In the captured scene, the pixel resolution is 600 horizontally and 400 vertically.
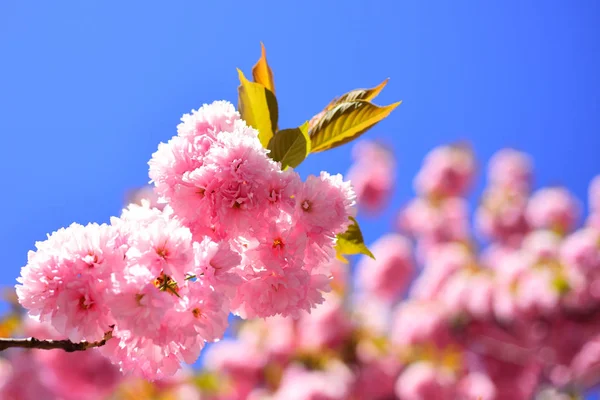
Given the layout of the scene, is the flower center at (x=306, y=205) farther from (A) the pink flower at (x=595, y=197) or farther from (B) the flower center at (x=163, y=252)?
(A) the pink flower at (x=595, y=197)

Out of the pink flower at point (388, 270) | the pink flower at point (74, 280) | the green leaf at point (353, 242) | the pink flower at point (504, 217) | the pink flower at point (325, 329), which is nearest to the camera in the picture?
the pink flower at point (74, 280)

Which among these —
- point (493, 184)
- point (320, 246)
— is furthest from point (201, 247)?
point (493, 184)

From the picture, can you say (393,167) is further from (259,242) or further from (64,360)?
(259,242)

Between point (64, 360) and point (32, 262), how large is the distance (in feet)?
15.3

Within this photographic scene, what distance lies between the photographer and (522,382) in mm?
5535

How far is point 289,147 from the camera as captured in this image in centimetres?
111

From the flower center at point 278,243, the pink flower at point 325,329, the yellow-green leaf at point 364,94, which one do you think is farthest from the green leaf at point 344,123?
the pink flower at point 325,329

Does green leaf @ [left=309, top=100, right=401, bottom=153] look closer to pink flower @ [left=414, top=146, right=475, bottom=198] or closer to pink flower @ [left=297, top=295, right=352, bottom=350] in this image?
pink flower @ [left=297, top=295, right=352, bottom=350]

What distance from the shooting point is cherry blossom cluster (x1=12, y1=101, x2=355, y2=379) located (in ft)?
2.85

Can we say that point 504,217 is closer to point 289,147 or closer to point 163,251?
point 289,147

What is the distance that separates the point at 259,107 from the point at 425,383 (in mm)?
4185

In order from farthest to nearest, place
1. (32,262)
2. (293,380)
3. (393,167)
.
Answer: (393,167) < (293,380) < (32,262)

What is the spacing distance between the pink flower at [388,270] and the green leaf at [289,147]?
6.76 m

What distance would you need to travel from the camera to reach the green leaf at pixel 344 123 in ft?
3.92
